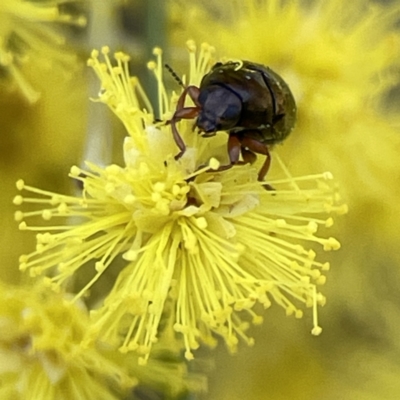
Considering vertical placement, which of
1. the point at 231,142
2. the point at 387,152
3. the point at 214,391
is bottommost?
the point at 214,391

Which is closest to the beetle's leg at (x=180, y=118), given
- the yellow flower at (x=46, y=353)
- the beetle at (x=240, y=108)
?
the beetle at (x=240, y=108)

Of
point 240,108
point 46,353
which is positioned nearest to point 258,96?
point 240,108

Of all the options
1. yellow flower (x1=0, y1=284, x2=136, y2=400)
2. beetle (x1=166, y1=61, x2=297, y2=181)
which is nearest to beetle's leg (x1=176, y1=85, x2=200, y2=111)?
beetle (x1=166, y1=61, x2=297, y2=181)

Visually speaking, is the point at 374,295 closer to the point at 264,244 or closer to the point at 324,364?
the point at 324,364

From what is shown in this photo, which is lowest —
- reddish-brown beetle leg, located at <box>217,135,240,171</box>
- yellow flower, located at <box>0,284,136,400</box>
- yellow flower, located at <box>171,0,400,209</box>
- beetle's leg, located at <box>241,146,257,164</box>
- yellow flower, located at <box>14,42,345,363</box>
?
yellow flower, located at <box>0,284,136,400</box>


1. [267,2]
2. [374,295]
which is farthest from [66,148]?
[374,295]

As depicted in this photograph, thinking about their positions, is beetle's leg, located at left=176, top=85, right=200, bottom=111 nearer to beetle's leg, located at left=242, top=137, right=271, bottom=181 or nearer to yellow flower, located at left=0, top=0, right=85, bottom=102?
beetle's leg, located at left=242, top=137, right=271, bottom=181
